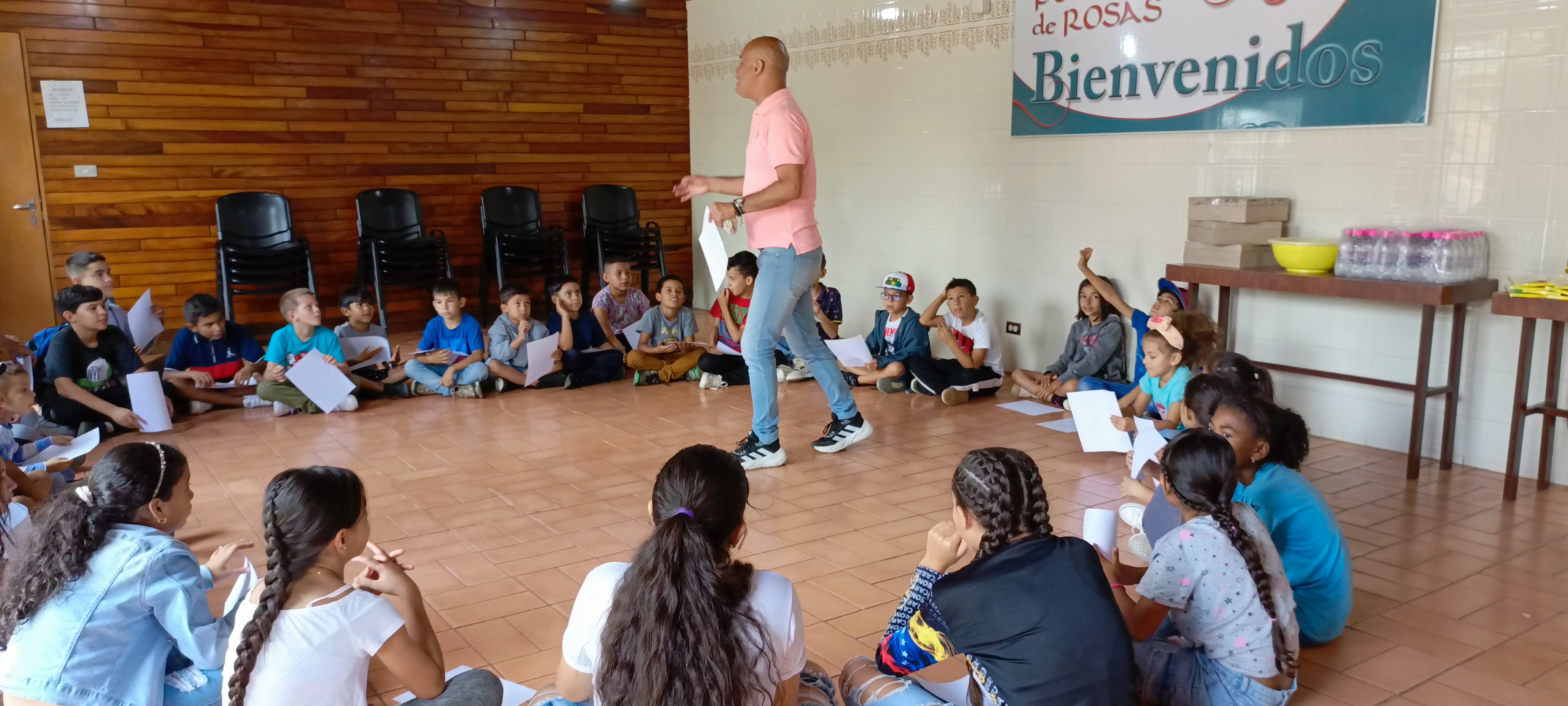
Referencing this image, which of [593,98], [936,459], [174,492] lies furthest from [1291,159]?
[593,98]

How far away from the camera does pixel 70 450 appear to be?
362 cm

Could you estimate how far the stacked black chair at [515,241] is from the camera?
766 centimetres

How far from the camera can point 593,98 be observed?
27.4ft

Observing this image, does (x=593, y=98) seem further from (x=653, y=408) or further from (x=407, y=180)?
(x=653, y=408)

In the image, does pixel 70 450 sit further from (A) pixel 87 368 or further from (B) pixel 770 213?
(B) pixel 770 213

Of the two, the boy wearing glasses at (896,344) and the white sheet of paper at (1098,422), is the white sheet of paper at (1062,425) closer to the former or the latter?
the white sheet of paper at (1098,422)

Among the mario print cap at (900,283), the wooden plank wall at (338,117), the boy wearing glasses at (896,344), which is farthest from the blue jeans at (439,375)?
the wooden plank wall at (338,117)

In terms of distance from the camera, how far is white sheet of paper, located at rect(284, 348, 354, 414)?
4.91 meters

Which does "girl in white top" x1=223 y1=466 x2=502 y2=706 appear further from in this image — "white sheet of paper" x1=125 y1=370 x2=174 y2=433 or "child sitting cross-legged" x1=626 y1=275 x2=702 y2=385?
"child sitting cross-legged" x1=626 y1=275 x2=702 y2=385

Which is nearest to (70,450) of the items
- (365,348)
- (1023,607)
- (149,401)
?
(149,401)

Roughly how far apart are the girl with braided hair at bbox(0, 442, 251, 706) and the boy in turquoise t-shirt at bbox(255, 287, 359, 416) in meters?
3.21

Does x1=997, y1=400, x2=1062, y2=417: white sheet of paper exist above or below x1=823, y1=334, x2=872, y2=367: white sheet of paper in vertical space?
below

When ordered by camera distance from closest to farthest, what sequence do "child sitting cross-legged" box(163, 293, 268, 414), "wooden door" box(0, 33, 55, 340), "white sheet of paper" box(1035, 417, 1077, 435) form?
1. "white sheet of paper" box(1035, 417, 1077, 435)
2. "child sitting cross-legged" box(163, 293, 268, 414)
3. "wooden door" box(0, 33, 55, 340)

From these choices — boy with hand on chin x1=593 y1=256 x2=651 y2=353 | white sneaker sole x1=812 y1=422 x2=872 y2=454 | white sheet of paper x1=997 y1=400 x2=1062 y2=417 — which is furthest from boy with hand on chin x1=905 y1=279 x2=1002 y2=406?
boy with hand on chin x1=593 y1=256 x2=651 y2=353
